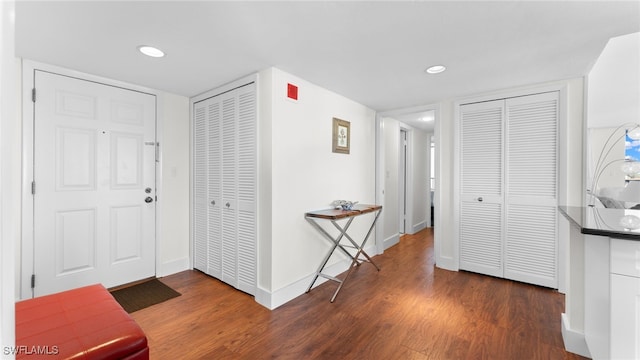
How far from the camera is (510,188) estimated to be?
10.3 ft

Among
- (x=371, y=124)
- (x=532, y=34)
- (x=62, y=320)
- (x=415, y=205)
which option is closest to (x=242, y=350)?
(x=62, y=320)

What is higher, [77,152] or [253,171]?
[77,152]

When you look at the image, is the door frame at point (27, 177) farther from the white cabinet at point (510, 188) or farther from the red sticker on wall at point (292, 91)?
the white cabinet at point (510, 188)

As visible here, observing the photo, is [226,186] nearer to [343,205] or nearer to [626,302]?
[343,205]

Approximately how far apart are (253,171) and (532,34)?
2.45 m

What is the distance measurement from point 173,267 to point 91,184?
1289 mm

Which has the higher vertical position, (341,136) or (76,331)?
(341,136)

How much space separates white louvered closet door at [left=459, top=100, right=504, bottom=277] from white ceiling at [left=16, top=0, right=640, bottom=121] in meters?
0.55

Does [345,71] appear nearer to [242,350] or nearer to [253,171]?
Answer: [253,171]

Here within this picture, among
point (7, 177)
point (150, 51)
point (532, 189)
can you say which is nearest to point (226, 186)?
point (150, 51)

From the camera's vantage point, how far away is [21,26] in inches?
70.4

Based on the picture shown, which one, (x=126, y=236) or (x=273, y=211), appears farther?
(x=126, y=236)

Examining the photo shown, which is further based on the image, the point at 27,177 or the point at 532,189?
the point at 532,189

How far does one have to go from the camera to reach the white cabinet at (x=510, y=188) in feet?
9.61
